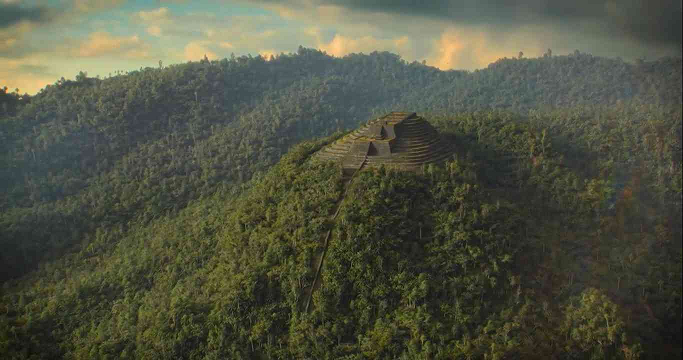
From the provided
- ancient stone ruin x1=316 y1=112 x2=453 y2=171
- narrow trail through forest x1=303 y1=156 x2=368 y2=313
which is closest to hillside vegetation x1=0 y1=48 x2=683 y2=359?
narrow trail through forest x1=303 y1=156 x2=368 y2=313

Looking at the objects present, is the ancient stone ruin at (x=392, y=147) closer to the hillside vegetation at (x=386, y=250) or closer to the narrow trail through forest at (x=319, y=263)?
the hillside vegetation at (x=386, y=250)

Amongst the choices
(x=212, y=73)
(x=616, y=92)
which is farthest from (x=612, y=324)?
(x=212, y=73)

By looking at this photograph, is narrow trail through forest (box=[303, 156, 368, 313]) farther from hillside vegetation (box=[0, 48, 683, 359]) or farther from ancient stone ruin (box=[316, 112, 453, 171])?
ancient stone ruin (box=[316, 112, 453, 171])

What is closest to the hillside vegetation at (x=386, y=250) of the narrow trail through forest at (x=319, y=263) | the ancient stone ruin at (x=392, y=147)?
the narrow trail through forest at (x=319, y=263)

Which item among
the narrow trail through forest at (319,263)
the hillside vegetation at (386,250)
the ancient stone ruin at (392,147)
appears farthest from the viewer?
the ancient stone ruin at (392,147)

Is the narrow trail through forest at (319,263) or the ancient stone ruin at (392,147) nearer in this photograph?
the narrow trail through forest at (319,263)

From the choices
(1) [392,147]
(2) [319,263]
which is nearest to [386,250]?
(2) [319,263]

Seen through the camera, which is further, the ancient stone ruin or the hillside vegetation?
the ancient stone ruin

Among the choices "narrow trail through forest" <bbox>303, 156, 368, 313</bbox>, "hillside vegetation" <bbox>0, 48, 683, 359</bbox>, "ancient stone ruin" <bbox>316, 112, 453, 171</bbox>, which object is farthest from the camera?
"ancient stone ruin" <bbox>316, 112, 453, 171</bbox>
